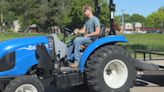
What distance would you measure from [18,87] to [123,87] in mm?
2307

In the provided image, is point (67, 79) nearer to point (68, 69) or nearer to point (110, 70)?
point (68, 69)

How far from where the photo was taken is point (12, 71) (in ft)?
25.5

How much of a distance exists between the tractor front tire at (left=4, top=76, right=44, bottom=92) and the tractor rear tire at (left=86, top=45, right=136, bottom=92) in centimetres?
108

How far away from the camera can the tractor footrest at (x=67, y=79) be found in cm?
807

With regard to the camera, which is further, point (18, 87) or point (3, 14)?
point (3, 14)

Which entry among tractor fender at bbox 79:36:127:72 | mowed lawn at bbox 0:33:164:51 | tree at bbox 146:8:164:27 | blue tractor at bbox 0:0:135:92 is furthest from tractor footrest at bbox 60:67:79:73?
tree at bbox 146:8:164:27

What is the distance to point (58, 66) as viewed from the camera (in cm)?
816

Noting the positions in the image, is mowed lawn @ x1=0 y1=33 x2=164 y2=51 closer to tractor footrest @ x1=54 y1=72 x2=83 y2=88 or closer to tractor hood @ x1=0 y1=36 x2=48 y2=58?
tractor footrest @ x1=54 y1=72 x2=83 y2=88

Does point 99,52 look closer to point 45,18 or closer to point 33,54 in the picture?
point 33,54

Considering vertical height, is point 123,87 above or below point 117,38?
below

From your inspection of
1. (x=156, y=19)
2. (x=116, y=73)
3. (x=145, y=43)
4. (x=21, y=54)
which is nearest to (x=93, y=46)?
(x=116, y=73)

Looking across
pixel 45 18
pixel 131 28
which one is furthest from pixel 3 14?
pixel 131 28

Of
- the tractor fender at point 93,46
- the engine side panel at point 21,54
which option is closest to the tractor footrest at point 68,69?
the tractor fender at point 93,46

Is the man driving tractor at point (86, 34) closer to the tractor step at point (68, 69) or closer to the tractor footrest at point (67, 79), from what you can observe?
the tractor step at point (68, 69)
